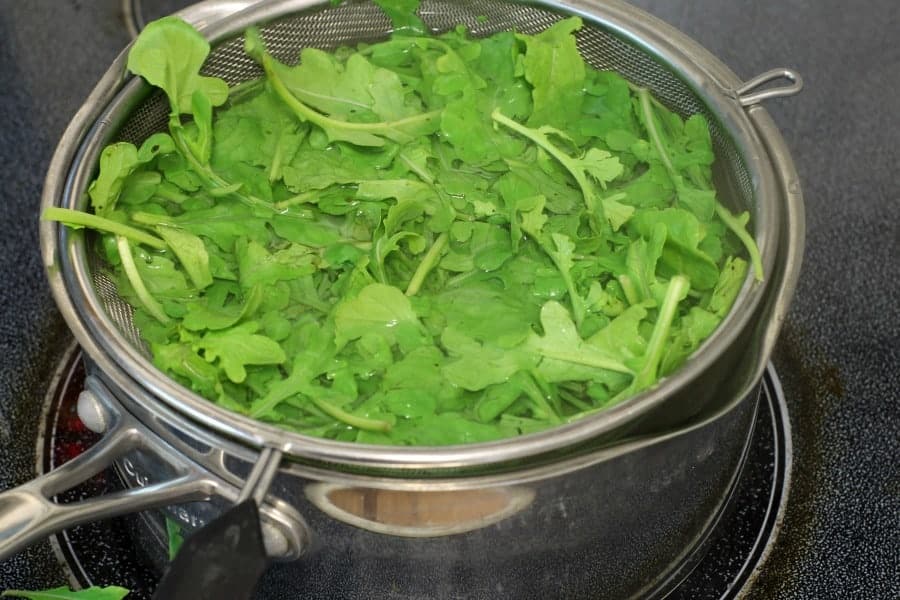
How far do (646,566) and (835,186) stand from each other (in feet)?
2.05

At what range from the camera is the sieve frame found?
667mm

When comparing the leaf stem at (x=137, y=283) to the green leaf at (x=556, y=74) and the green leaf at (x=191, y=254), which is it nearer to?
the green leaf at (x=191, y=254)

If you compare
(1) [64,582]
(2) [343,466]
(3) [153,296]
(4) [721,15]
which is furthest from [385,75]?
(4) [721,15]

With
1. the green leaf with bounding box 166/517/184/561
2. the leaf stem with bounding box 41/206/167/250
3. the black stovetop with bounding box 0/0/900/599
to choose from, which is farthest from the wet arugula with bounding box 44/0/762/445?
the black stovetop with bounding box 0/0/900/599

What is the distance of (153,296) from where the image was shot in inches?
34.1

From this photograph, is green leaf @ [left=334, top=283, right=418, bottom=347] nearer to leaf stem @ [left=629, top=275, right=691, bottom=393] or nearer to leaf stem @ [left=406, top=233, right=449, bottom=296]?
leaf stem @ [left=406, top=233, right=449, bottom=296]

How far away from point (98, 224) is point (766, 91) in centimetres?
62

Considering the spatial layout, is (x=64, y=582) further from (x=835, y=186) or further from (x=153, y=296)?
(x=835, y=186)

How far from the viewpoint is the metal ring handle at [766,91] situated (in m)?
0.88

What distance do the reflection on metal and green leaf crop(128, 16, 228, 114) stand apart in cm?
44

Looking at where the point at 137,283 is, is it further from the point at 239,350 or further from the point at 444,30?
the point at 444,30

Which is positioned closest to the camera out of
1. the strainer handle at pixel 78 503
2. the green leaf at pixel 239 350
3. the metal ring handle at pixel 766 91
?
the strainer handle at pixel 78 503

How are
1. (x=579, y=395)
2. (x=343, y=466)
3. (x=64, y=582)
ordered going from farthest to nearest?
(x=64, y=582)
(x=579, y=395)
(x=343, y=466)

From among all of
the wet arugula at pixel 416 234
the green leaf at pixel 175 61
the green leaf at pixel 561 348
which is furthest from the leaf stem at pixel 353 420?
the green leaf at pixel 175 61
